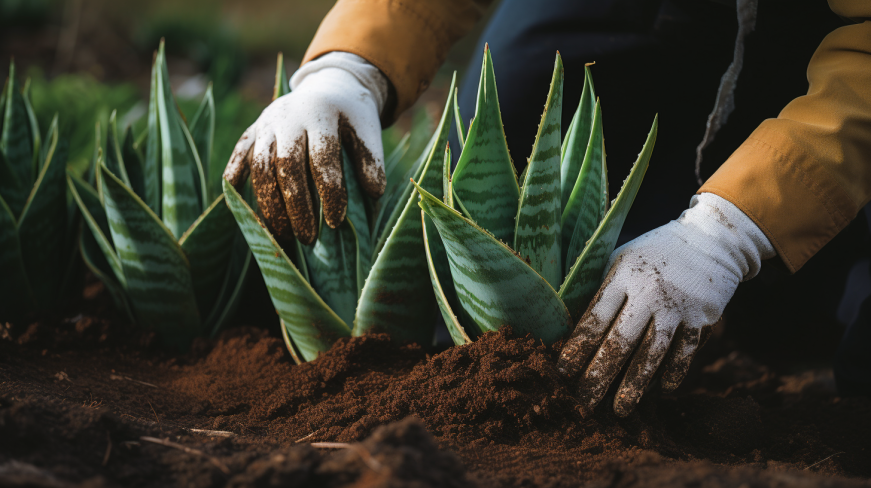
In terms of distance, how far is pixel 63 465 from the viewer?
70cm

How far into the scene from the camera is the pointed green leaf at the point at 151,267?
1213mm

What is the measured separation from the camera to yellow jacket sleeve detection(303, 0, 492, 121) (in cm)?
150

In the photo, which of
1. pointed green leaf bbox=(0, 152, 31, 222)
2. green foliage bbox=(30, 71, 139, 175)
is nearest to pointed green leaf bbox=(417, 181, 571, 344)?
pointed green leaf bbox=(0, 152, 31, 222)

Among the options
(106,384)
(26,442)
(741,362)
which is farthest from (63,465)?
(741,362)

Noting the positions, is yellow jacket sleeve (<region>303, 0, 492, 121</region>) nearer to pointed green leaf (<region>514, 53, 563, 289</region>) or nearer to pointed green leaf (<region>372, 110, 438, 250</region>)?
pointed green leaf (<region>372, 110, 438, 250</region>)

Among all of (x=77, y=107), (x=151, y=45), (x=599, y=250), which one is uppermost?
(x=151, y=45)

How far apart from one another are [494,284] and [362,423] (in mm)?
313

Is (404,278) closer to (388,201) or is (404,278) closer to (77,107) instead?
(388,201)

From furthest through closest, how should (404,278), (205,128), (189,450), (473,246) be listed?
(205,128)
(404,278)
(473,246)
(189,450)

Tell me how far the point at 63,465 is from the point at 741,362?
1964 mm

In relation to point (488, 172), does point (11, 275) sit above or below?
below

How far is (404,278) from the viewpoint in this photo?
115 centimetres

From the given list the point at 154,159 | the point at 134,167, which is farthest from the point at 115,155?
the point at 154,159

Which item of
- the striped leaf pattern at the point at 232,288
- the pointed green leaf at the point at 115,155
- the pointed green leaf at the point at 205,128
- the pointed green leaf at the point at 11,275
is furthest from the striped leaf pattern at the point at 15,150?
the striped leaf pattern at the point at 232,288
